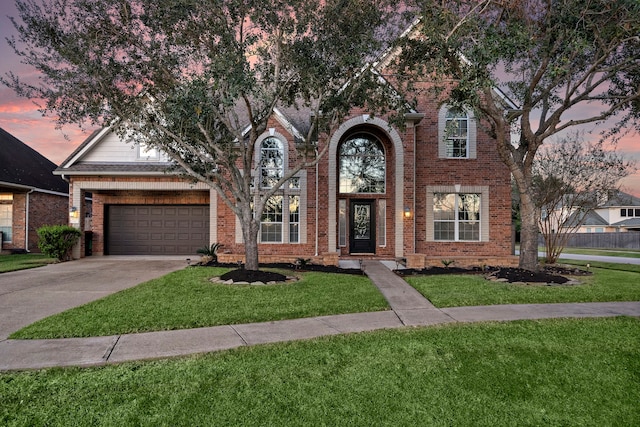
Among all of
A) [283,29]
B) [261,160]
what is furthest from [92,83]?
[261,160]

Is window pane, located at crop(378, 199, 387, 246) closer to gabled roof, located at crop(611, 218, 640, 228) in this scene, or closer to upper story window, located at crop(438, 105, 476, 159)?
upper story window, located at crop(438, 105, 476, 159)

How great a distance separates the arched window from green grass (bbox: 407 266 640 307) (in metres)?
5.63

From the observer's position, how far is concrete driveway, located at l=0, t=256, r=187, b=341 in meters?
6.45

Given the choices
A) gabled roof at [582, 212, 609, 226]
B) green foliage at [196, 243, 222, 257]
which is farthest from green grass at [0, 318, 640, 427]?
gabled roof at [582, 212, 609, 226]

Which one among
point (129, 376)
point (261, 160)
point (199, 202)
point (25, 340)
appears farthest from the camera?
point (199, 202)

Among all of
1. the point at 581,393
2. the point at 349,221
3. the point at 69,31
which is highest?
the point at 69,31

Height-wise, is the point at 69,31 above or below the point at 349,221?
above

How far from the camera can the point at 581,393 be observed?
11.8ft

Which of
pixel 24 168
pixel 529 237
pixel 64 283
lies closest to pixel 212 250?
pixel 64 283

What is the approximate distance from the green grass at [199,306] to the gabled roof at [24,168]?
13303mm

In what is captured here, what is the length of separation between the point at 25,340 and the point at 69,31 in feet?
24.7

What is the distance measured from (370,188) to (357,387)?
11566 mm

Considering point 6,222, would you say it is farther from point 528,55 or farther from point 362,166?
point 528,55

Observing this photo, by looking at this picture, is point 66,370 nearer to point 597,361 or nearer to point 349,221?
point 597,361
